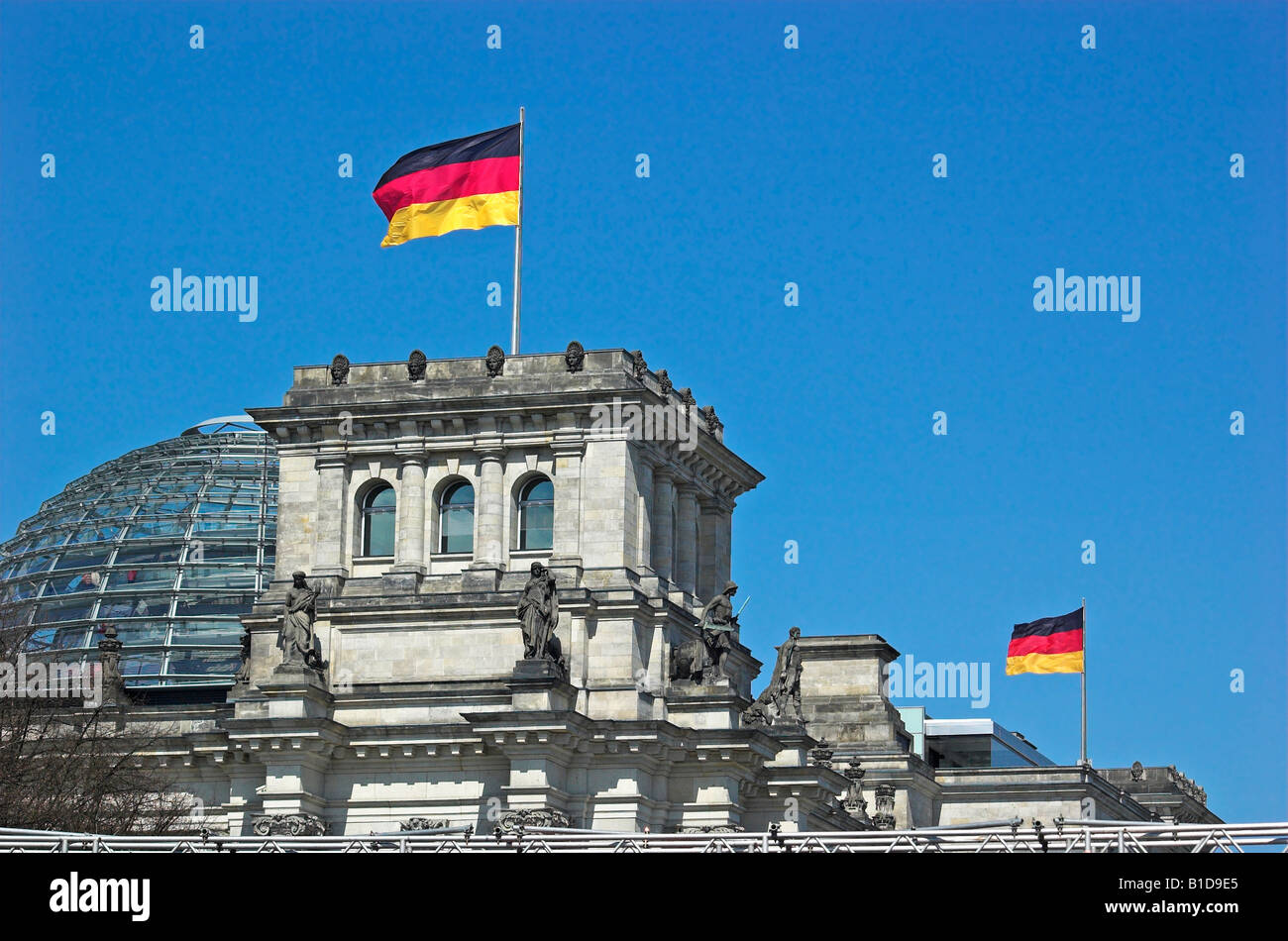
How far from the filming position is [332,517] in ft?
270

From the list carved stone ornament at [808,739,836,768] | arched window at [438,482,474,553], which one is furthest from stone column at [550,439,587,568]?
carved stone ornament at [808,739,836,768]

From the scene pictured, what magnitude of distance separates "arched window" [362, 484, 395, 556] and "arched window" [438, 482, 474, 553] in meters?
1.63

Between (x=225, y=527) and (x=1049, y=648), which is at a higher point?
(x=225, y=527)

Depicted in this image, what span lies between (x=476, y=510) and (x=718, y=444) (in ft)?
32.6

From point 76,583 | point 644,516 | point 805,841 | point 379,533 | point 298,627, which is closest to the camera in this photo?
point 805,841

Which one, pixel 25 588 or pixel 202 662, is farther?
pixel 25 588

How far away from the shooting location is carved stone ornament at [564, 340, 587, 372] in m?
81.1

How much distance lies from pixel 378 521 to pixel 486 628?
5681 millimetres

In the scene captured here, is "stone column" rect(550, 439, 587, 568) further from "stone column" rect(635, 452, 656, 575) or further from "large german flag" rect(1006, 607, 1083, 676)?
"large german flag" rect(1006, 607, 1083, 676)

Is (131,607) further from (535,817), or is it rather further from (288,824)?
(535,817)

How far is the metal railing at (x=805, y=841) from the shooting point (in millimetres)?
41875

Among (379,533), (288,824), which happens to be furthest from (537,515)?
(288,824)

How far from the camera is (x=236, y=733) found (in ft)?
256
